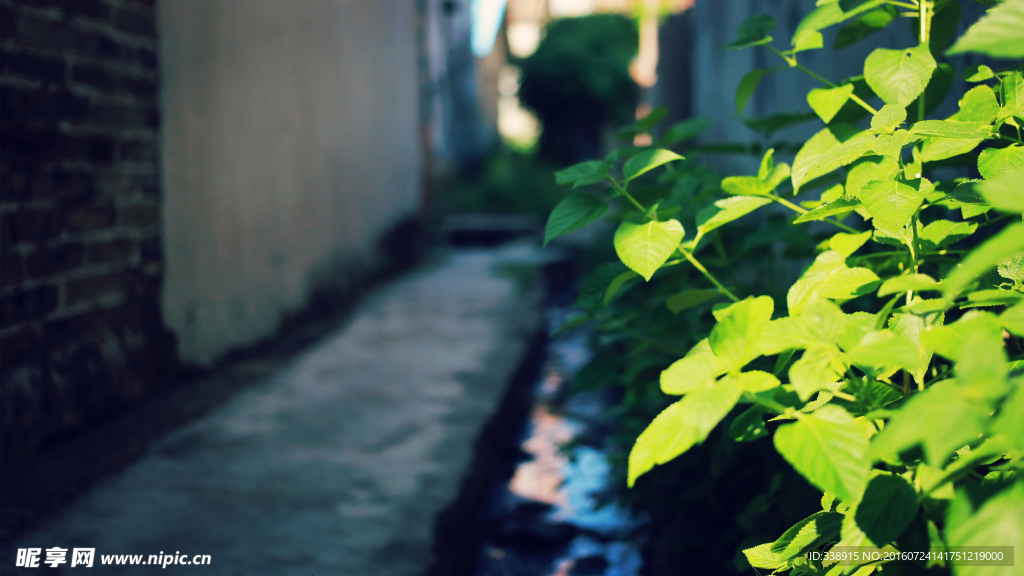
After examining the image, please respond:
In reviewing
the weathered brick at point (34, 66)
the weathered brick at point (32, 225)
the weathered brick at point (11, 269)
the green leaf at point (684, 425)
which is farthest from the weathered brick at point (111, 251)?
the green leaf at point (684, 425)

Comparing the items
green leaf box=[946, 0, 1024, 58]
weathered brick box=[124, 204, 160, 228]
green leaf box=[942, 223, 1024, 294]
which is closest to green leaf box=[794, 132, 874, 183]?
green leaf box=[946, 0, 1024, 58]

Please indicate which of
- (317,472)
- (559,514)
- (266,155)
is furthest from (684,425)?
(266,155)

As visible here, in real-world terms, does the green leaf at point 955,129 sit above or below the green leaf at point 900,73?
below

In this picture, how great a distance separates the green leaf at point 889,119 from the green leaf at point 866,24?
0.68 feet

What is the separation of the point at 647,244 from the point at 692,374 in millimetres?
209

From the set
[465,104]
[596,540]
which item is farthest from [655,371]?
[465,104]

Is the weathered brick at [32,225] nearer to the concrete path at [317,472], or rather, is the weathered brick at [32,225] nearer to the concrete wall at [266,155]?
the concrete wall at [266,155]

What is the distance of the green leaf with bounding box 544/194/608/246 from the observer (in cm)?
86

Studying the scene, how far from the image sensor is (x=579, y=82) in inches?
450

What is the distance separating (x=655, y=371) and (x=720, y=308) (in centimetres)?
51

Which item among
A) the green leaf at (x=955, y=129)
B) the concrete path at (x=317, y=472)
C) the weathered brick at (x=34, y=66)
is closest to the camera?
the green leaf at (x=955, y=129)

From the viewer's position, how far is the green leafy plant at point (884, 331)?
0.49 metres

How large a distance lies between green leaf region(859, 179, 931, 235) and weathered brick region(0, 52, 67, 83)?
Answer: 2035mm

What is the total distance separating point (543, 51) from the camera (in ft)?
38.0
